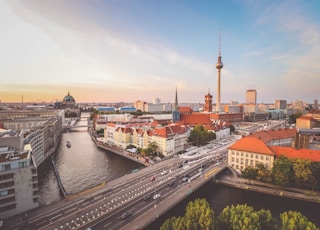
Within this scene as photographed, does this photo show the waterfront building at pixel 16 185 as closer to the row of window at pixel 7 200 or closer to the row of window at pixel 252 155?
the row of window at pixel 7 200

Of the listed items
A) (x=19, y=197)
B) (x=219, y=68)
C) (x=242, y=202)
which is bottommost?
(x=242, y=202)

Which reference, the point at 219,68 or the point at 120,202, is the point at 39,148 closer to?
the point at 120,202

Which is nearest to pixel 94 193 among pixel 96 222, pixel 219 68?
pixel 96 222

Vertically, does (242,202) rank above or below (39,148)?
below

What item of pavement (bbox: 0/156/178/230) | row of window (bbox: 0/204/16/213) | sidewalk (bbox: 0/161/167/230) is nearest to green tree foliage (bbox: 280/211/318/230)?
sidewalk (bbox: 0/161/167/230)

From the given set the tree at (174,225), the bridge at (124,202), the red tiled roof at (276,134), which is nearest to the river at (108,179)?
the bridge at (124,202)

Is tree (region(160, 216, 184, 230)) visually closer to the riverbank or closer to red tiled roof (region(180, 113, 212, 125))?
the riverbank

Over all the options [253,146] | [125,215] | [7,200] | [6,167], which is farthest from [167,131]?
[7,200]
